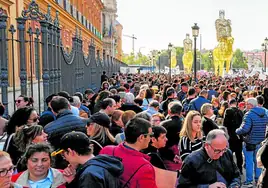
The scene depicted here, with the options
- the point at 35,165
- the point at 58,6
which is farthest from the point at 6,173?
the point at 58,6

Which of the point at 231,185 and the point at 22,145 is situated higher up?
the point at 22,145

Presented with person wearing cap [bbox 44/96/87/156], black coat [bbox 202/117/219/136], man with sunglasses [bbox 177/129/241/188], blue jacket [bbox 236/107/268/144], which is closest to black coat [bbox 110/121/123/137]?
person wearing cap [bbox 44/96/87/156]

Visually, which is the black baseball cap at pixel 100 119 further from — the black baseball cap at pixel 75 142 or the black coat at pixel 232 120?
the black coat at pixel 232 120

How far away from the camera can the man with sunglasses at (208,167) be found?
451cm

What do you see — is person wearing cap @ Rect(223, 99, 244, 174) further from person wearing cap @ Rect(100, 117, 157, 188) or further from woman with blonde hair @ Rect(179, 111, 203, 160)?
person wearing cap @ Rect(100, 117, 157, 188)

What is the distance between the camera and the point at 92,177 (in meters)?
3.41

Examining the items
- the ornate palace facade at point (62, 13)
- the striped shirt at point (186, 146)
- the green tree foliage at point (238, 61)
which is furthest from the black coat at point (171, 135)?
the green tree foliage at point (238, 61)

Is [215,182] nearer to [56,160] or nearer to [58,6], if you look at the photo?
[56,160]

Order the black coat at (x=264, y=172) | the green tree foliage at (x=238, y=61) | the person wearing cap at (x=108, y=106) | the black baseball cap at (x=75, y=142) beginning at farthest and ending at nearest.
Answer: the green tree foliage at (x=238, y=61), the person wearing cap at (x=108, y=106), the black coat at (x=264, y=172), the black baseball cap at (x=75, y=142)

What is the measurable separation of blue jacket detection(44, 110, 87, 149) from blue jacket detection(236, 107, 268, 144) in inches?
157

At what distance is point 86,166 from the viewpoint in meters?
3.52

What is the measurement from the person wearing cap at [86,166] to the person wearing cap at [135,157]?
0.21 metres

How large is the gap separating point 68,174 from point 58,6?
928 inches

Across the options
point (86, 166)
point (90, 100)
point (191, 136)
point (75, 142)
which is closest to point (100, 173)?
point (86, 166)
